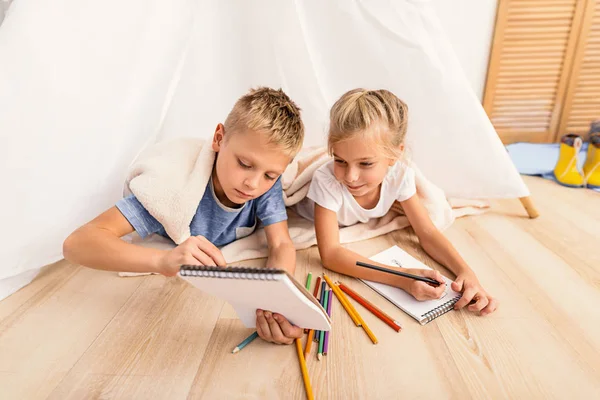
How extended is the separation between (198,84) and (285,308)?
91cm

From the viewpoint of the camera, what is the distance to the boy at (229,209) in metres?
0.75

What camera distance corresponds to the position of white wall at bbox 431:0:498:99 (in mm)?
1871

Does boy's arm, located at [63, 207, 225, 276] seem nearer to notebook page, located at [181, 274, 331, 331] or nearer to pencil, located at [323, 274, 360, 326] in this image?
notebook page, located at [181, 274, 331, 331]

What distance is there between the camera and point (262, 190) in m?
0.87

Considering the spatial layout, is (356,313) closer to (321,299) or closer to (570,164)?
(321,299)

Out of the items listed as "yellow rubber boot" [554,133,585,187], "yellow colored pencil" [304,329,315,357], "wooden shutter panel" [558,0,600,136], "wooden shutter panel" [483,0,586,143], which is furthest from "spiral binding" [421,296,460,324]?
"wooden shutter panel" [558,0,600,136]

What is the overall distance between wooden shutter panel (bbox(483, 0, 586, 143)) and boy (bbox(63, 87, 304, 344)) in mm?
1456

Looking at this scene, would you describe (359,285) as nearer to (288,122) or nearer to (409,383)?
(409,383)

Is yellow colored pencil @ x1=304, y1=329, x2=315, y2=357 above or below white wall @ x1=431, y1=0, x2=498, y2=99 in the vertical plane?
below

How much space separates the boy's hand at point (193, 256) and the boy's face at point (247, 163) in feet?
0.55

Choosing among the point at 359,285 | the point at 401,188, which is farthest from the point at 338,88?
the point at 359,285

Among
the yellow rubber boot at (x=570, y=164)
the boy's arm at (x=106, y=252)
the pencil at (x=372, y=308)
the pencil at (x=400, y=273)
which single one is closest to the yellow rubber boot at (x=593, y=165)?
the yellow rubber boot at (x=570, y=164)

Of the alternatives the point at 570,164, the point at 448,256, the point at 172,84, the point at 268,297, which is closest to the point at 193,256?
the point at 268,297

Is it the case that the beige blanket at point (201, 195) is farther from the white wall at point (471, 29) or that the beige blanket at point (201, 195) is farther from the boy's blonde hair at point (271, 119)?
the white wall at point (471, 29)
